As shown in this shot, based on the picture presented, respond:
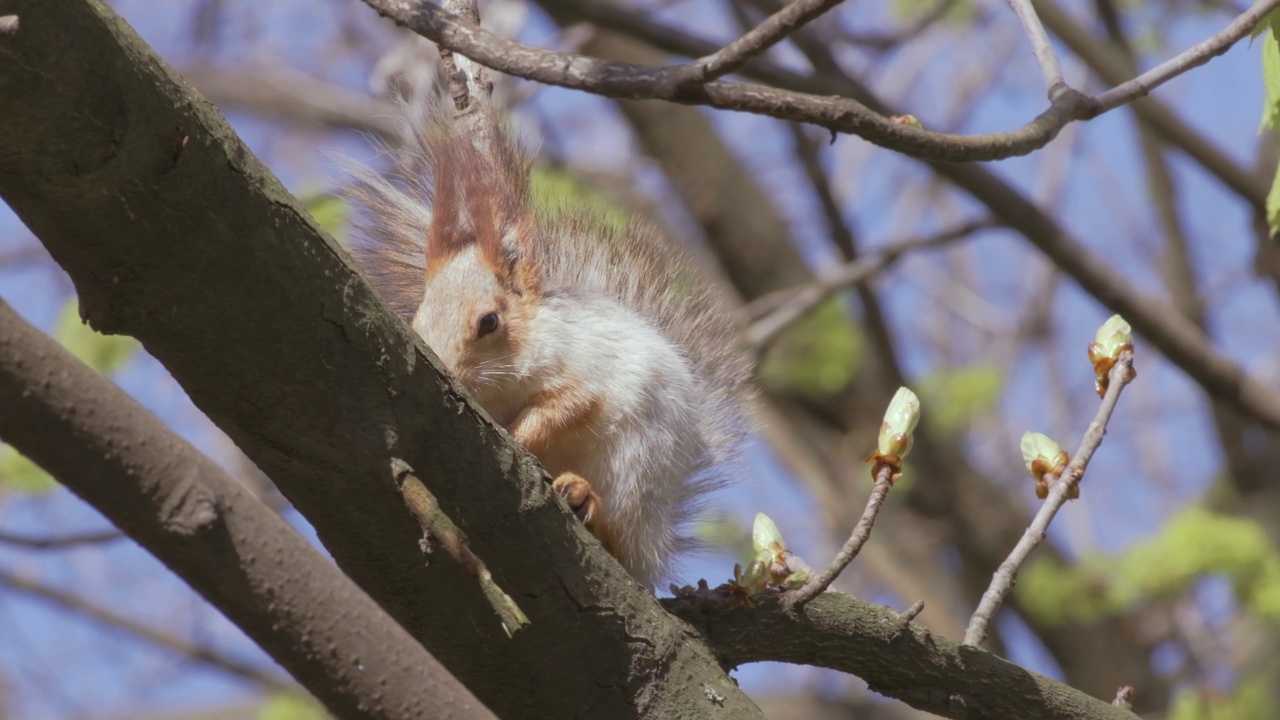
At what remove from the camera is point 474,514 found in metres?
1.64

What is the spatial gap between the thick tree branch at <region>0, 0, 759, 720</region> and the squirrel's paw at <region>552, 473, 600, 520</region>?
0.92 feet

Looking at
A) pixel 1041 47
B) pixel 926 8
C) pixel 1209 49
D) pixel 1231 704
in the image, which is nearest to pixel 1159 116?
pixel 926 8

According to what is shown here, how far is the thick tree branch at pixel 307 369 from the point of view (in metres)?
1.27

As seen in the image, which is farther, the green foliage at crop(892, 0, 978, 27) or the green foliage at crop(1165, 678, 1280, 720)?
the green foliage at crop(892, 0, 978, 27)

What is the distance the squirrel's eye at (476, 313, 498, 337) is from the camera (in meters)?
2.24

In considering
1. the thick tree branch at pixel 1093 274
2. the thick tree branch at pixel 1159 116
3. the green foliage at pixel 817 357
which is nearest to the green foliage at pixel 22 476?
the thick tree branch at pixel 1093 274

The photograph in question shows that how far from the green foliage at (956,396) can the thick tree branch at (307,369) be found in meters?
4.24

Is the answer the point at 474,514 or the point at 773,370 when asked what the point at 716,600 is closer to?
the point at 474,514

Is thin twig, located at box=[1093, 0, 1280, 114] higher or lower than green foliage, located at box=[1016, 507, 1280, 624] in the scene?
lower

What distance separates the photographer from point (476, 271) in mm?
2291

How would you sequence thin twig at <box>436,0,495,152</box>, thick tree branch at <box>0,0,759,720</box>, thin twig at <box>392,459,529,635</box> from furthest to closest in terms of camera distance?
Answer: thin twig at <box>436,0,495,152</box> < thin twig at <box>392,459,529,635</box> < thick tree branch at <box>0,0,759,720</box>

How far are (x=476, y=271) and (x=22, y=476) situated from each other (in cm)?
287

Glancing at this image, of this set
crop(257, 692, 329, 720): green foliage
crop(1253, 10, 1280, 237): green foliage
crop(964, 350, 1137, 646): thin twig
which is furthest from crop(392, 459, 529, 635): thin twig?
crop(257, 692, 329, 720): green foliage

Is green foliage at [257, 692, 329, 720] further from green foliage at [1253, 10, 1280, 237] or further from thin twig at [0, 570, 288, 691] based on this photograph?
green foliage at [1253, 10, 1280, 237]
